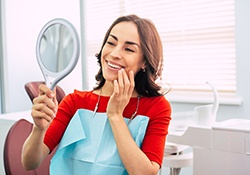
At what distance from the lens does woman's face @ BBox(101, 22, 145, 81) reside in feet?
2.94

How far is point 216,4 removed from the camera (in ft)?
7.95

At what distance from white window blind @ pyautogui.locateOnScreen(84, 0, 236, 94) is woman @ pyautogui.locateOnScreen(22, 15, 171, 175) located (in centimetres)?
157

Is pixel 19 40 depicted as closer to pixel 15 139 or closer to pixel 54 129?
pixel 15 139

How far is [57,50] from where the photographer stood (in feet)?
2.87

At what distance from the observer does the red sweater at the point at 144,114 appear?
90 cm

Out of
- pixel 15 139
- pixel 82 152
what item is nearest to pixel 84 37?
pixel 15 139

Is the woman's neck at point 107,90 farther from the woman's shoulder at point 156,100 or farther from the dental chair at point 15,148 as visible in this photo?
the dental chair at point 15,148

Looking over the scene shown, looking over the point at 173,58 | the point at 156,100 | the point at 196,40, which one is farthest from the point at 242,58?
the point at 156,100

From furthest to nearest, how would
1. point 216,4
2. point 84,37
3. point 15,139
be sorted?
point 84,37, point 216,4, point 15,139

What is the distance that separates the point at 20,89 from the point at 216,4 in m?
1.65

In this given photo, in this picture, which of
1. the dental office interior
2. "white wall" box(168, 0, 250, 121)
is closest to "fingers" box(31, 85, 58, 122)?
the dental office interior

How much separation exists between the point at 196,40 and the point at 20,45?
4.56 feet

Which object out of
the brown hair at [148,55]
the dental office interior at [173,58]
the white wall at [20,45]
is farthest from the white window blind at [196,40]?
the brown hair at [148,55]

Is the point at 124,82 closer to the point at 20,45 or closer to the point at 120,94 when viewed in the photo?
the point at 120,94
